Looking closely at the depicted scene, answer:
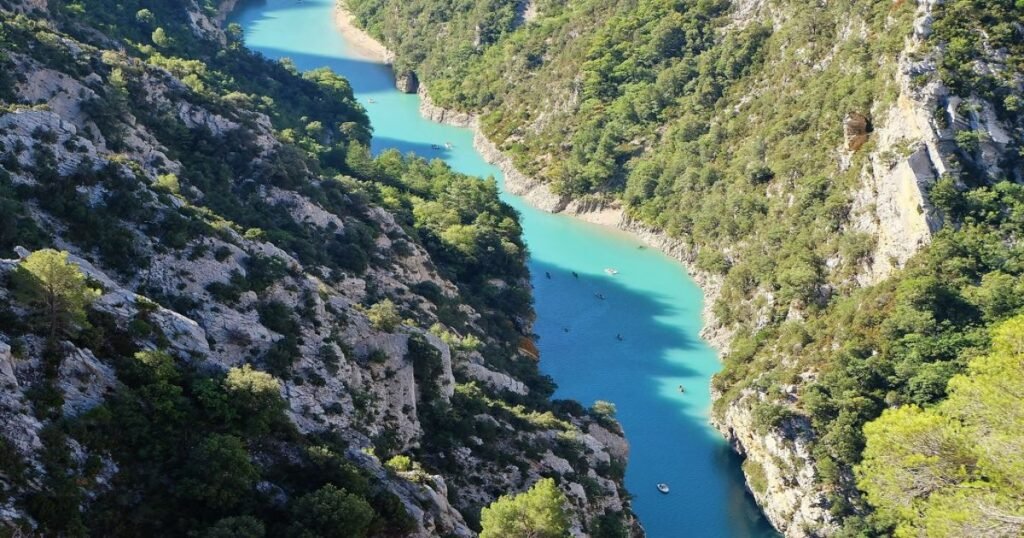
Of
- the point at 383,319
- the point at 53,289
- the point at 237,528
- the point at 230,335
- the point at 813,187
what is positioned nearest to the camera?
the point at 237,528

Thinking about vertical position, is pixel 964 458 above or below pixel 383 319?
above

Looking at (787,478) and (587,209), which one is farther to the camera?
(587,209)

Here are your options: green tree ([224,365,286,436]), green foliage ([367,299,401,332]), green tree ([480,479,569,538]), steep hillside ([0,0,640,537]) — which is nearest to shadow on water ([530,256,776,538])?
steep hillside ([0,0,640,537])

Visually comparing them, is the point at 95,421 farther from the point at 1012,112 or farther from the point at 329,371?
the point at 1012,112

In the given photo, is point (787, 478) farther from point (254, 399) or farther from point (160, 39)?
point (160, 39)

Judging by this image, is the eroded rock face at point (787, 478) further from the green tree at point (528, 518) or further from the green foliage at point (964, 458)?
the green tree at point (528, 518)

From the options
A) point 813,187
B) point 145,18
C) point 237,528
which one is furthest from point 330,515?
point 145,18

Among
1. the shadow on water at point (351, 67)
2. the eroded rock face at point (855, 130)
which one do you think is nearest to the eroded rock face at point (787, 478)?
the eroded rock face at point (855, 130)
